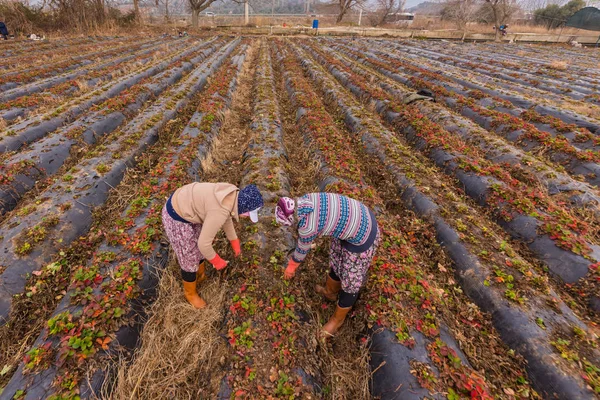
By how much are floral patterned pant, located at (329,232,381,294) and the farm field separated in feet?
2.46

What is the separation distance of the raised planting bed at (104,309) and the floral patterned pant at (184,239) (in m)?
0.99

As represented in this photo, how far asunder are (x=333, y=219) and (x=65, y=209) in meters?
5.60


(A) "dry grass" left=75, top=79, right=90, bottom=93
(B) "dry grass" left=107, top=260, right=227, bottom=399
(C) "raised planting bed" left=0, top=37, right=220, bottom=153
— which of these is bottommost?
(B) "dry grass" left=107, top=260, right=227, bottom=399

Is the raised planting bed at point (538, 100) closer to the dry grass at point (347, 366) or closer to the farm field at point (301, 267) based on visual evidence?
the farm field at point (301, 267)

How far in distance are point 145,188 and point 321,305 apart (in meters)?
4.66

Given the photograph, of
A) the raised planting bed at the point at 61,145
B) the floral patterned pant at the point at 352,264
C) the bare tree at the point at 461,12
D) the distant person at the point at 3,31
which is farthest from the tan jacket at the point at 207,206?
the bare tree at the point at 461,12

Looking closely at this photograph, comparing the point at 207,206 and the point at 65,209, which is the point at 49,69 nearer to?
the point at 65,209

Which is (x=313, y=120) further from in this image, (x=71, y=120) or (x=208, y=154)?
(x=71, y=120)

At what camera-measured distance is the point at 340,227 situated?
10.8ft

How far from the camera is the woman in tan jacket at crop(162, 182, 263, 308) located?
319 centimetres

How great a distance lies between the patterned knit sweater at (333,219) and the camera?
10.5 ft

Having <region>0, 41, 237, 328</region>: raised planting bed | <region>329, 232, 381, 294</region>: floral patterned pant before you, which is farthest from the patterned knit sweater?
<region>0, 41, 237, 328</region>: raised planting bed

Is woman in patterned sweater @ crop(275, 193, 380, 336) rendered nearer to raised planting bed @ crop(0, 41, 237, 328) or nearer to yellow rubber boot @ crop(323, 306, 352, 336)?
yellow rubber boot @ crop(323, 306, 352, 336)

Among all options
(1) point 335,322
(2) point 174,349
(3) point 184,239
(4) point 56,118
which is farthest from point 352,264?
(4) point 56,118
